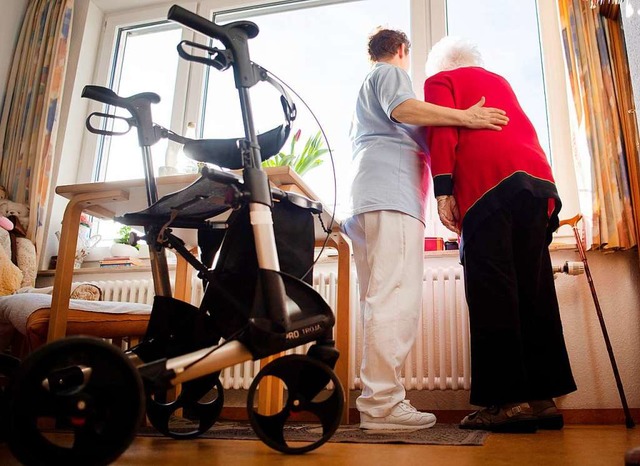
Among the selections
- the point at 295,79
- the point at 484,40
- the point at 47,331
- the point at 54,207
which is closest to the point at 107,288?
the point at 54,207

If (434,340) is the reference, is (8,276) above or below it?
above

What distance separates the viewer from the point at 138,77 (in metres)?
3.43

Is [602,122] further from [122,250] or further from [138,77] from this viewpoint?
[138,77]

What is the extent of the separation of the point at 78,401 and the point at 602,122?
7.13ft

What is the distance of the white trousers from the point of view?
1564 mm

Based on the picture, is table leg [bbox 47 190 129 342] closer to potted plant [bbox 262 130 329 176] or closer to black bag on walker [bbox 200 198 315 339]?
black bag on walker [bbox 200 198 315 339]

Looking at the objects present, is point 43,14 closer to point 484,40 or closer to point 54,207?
point 54,207

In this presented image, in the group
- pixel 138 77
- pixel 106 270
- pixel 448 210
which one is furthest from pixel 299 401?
pixel 138 77

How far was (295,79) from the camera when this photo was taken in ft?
10.2

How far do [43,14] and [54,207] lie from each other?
1.16 meters

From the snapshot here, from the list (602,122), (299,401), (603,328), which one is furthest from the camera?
(602,122)

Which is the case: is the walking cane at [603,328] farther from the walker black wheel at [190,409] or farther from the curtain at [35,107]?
the curtain at [35,107]

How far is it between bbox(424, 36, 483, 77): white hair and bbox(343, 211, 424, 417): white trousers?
0.59 metres

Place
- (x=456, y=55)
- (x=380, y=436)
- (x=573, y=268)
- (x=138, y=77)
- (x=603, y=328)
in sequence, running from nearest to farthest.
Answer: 1. (x=380, y=436)
2. (x=456, y=55)
3. (x=603, y=328)
4. (x=573, y=268)
5. (x=138, y=77)
